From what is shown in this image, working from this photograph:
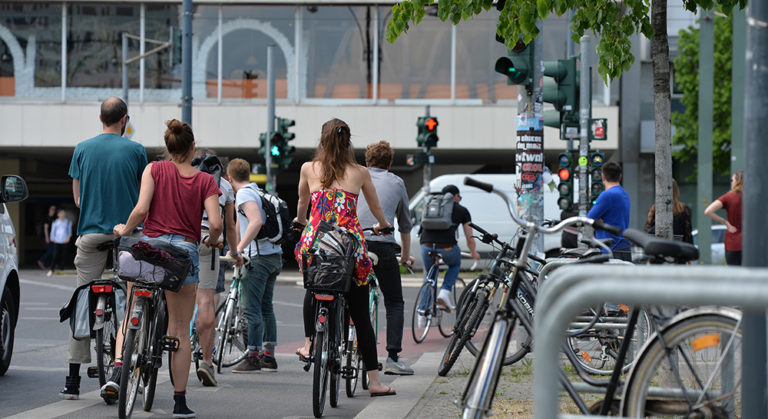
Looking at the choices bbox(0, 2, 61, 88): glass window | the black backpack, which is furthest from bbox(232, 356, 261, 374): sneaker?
bbox(0, 2, 61, 88): glass window

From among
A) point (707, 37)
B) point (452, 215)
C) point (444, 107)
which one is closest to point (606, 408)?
point (452, 215)

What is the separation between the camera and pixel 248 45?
32.1 metres

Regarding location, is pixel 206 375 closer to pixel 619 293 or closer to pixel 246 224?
pixel 246 224

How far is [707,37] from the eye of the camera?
23422mm

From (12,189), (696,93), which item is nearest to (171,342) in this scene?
(12,189)

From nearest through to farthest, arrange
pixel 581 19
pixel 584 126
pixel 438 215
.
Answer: pixel 581 19 < pixel 438 215 < pixel 584 126

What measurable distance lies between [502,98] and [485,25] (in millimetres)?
2287

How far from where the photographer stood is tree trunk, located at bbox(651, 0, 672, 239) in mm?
6312

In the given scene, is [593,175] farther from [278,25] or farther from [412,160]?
[278,25]

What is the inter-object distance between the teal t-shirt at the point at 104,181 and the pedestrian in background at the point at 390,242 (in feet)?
6.22

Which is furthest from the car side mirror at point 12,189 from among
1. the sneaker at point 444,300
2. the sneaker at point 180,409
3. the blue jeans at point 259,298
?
the sneaker at point 444,300

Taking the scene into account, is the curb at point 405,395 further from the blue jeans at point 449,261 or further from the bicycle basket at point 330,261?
the blue jeans at point 449,261

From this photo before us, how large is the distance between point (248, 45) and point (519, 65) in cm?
2322

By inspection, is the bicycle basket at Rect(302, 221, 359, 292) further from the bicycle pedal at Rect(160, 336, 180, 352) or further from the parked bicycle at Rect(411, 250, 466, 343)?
the parked bicycle at Rect(411, 250, 466, 343)
